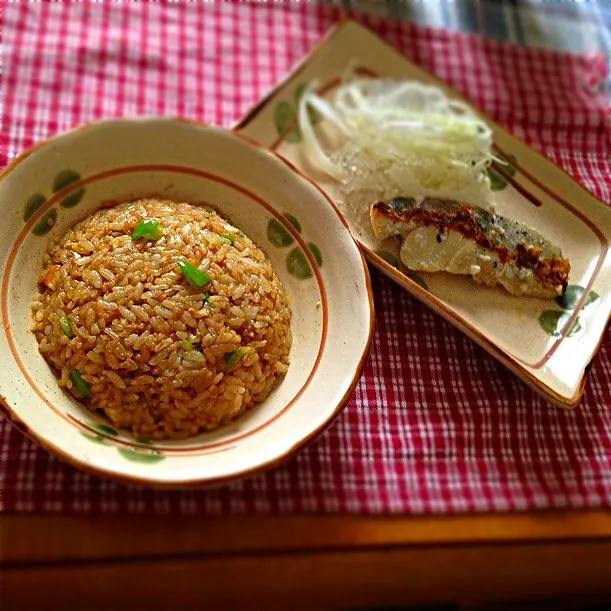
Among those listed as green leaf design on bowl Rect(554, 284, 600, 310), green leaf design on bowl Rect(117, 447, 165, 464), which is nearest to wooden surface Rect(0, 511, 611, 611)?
green leaf design on bowl Rect(117, 447, 165, 464)

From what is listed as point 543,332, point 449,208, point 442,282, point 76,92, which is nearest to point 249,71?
point 76,92

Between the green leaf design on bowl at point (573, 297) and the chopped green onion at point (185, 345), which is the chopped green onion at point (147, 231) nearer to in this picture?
the chopped green onion at point (185, 345)

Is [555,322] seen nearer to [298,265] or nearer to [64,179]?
[298,265]

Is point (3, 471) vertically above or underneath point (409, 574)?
above

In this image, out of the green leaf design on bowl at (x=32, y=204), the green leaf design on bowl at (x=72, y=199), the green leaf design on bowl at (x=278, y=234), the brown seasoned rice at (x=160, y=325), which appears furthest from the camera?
the green leaf design on bowl at (x=278, y=234)

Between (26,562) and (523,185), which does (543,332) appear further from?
(26,562)

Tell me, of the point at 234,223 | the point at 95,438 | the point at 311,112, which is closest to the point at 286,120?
the point at 311,112

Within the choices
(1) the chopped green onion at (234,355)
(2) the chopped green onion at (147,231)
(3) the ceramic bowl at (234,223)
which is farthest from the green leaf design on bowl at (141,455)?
(2) the chopped green onion at (147,231)
